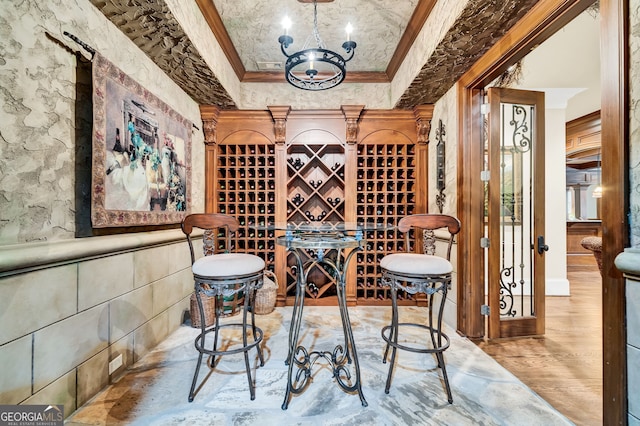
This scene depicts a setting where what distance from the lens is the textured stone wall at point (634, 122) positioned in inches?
40.4

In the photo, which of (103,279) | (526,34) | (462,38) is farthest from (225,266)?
(526,34)

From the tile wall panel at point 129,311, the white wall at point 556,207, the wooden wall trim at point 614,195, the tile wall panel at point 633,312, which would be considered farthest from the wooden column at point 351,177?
the white wall at point 556,207

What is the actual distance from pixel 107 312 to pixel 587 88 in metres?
5.56

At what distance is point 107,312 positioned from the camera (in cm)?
160

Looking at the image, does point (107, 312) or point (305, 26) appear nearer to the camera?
point (107, 312)

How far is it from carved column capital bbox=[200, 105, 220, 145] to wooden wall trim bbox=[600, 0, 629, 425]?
3.17 metres

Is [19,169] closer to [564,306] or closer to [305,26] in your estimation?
[305,26]

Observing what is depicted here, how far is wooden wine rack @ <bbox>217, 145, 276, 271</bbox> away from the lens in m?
3.16

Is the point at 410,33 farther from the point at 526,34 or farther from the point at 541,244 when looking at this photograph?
the point at 541,244

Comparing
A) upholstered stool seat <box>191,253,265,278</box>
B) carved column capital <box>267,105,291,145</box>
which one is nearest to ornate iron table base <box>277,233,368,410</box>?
upholstered stool seat <box>191,253,265,278</box>

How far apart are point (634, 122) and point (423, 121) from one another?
7.04ft

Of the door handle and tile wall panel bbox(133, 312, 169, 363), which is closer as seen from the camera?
tile wall panel bbox(133, 312, 169, 363)

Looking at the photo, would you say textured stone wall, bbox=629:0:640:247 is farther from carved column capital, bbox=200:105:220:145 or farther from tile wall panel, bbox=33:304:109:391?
carved column capital, bbox=200:105:220:145

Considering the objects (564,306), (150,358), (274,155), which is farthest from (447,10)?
(564,306)
